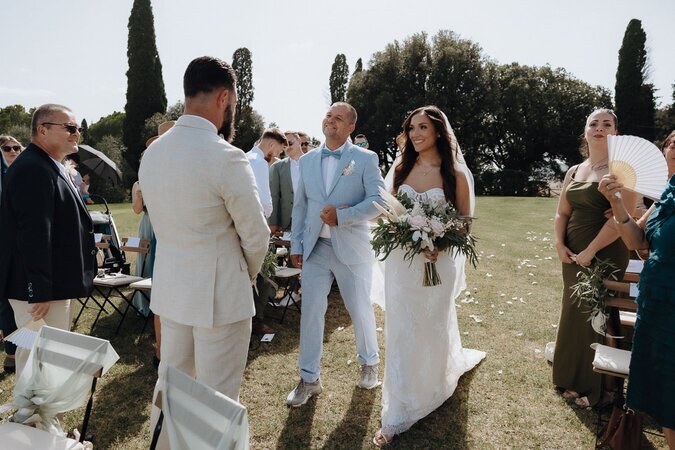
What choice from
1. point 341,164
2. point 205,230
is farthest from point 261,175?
point 205,230

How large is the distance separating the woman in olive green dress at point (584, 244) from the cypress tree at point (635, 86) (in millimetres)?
38717

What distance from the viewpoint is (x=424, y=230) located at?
3424mm

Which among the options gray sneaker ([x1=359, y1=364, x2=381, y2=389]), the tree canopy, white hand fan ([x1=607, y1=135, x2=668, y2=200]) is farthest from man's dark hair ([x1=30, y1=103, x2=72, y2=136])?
the tree canopy

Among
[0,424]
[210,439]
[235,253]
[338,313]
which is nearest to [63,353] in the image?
[0,424]

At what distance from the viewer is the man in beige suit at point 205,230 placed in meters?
2.29

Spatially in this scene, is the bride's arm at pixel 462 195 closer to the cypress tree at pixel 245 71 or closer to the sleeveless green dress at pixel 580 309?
the sleeveless green dress at pixel 580 309

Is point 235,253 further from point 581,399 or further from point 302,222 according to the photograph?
point 581,399

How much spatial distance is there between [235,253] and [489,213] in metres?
20.3

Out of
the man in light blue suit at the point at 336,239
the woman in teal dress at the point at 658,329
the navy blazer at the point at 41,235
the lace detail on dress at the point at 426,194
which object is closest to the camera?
the woman in teal dress at the point at 658,329

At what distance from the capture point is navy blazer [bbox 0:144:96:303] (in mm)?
3066

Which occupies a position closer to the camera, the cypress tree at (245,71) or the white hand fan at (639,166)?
the white hand fan at (639,166)

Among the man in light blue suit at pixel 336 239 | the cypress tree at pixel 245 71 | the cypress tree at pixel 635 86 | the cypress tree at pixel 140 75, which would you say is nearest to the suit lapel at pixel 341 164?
the man in light blue suit at pixel 336 239

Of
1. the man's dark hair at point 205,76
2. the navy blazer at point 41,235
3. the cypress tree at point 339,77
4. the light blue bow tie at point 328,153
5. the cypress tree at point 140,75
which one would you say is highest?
the cypress tree at point 339,77

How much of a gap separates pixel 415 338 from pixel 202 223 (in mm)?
2112
